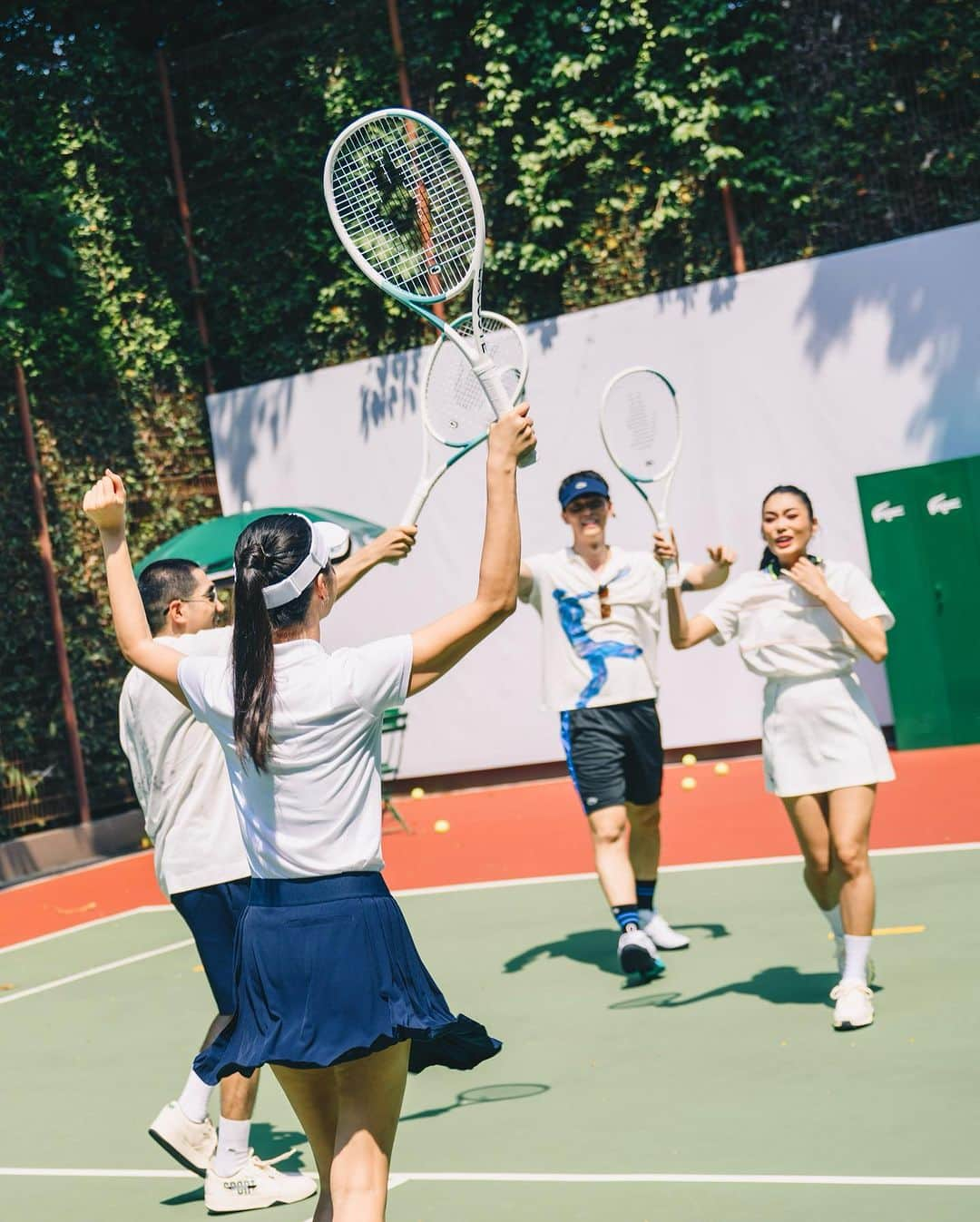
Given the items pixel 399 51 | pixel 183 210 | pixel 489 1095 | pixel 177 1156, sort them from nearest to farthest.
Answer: pixel 177 1156 < pixel 489 1095 < pixel 399 51 < pixel 183 210

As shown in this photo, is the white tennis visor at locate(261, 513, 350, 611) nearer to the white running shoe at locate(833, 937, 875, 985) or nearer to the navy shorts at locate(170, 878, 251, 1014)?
the navy shorts at locate(170, 878, 251, 1014)

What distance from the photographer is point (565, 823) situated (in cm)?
1179

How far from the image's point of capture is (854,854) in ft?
19.0

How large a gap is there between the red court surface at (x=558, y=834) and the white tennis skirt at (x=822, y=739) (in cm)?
325

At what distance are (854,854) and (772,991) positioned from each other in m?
0.85

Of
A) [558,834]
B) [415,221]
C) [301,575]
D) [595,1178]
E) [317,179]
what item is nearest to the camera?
[301,575]

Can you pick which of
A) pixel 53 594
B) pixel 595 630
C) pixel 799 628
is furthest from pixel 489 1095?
pixel 53 594

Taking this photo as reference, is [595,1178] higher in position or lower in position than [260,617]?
lower

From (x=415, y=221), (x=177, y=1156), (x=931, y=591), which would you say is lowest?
(x=177, y=1156)

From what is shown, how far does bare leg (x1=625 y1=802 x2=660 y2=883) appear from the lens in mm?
7391

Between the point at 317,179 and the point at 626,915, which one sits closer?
the point at 626,915

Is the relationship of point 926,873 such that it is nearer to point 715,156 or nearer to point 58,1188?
point 58,1188

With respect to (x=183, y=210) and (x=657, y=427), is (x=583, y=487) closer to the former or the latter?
(x=657, y=427)

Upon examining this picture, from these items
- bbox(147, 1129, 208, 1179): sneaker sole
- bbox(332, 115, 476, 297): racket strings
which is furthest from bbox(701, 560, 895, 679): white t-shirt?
bbox(147, 1129, 208, 1179): sneaker sole
